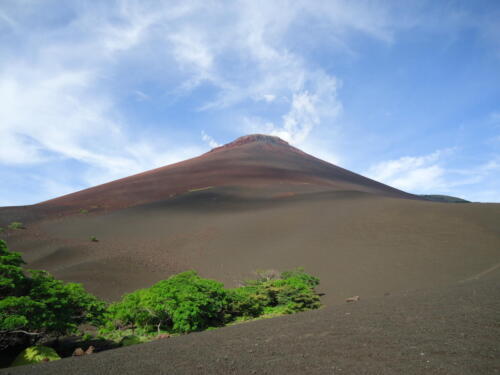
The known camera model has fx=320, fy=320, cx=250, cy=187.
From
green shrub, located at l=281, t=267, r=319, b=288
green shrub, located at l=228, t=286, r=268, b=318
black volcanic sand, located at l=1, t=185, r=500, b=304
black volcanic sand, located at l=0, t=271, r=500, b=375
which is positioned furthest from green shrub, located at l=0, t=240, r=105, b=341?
green shrub, located at l=281, t=267, r=319, b=288

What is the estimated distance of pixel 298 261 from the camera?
17.0m

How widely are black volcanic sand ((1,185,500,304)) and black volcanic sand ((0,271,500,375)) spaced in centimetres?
681

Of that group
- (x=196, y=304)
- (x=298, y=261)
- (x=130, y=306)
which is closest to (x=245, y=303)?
(x=196, y=304)

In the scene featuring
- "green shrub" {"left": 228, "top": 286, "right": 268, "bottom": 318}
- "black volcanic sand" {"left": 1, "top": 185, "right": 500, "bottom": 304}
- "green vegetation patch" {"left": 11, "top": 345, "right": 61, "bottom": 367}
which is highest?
"black volcanic sand" {"left": 1, "top": 185, "right": 500, "bottom": 304}

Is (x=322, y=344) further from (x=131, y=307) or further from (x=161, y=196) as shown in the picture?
(x=161, y=196)

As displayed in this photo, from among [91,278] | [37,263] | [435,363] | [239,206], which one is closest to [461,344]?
[435,363]

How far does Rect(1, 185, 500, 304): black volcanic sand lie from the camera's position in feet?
47.8

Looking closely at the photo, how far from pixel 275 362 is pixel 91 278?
44.5 ft

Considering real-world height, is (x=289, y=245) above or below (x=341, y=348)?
above

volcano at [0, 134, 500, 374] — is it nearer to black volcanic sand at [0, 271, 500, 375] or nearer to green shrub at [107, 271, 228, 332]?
black volcanic sand at [0, 271, 500, 375]

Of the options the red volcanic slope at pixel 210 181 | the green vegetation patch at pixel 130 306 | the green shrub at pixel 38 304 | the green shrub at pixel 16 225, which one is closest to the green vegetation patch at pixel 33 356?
the green vegetation patch at pixel 130 306

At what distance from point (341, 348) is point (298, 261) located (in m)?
12.7

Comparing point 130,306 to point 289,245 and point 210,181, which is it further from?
point 210,181

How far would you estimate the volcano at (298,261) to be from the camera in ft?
14.6
